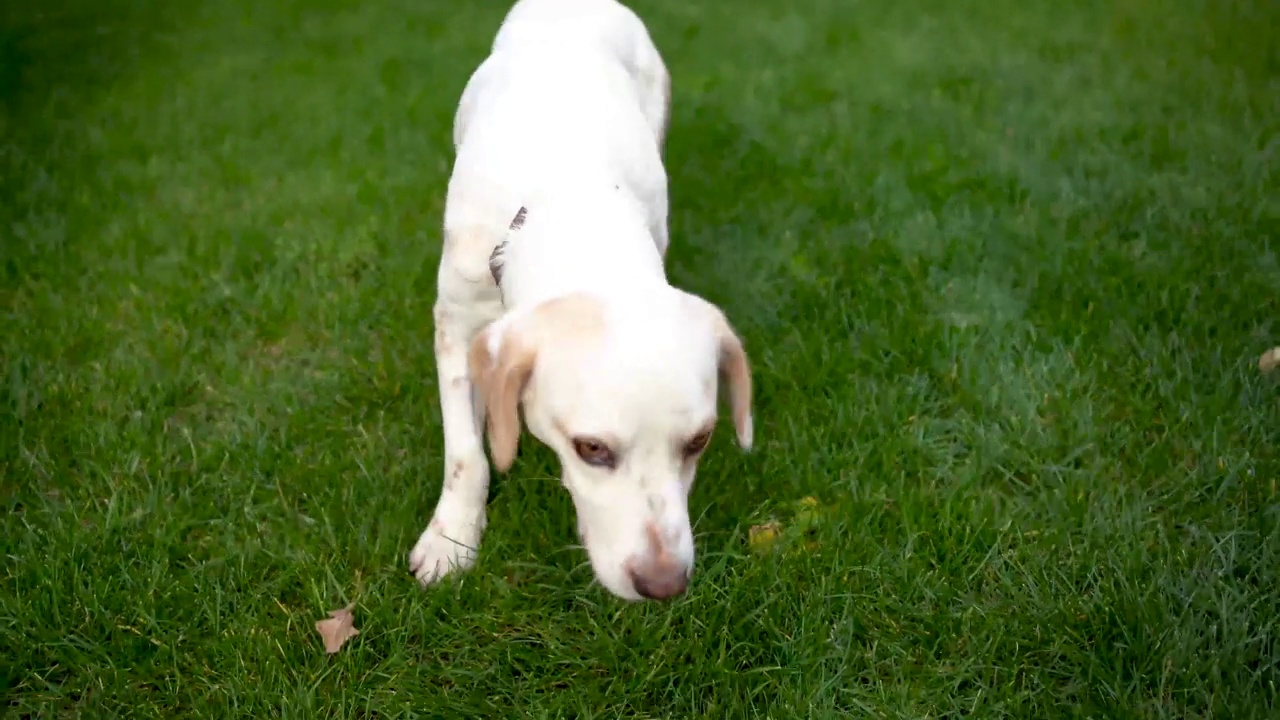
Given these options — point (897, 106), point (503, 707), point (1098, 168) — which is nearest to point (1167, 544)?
point (503, 707)

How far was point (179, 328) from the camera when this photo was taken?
3627 millimetres

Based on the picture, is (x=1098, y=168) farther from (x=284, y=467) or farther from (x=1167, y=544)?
(x=284, y=467)

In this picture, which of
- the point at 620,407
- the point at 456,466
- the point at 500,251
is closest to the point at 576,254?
the point at 500,251

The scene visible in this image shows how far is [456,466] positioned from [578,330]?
88cm

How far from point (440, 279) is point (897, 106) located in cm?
427

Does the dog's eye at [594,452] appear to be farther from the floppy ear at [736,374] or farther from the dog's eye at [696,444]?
the floppy ear at [736,374]

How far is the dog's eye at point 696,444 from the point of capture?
2066 mm

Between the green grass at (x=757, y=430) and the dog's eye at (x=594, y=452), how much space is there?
515 mm

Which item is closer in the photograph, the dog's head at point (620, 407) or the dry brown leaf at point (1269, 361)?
the dog's head at point (620, 407)

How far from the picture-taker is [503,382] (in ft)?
6.79

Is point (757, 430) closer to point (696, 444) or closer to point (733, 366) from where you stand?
point (733, 366)

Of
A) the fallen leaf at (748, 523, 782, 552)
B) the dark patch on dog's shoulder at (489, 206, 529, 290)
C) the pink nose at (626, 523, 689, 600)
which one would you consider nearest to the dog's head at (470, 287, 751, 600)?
the pink nose at (626, 523, 689, 600)

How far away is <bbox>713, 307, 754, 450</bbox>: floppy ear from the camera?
7.32 feet

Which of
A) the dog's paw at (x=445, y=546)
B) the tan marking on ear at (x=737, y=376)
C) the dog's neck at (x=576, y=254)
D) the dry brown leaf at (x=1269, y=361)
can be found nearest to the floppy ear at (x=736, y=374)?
the tan marking on ear at (x=737, y=376)
